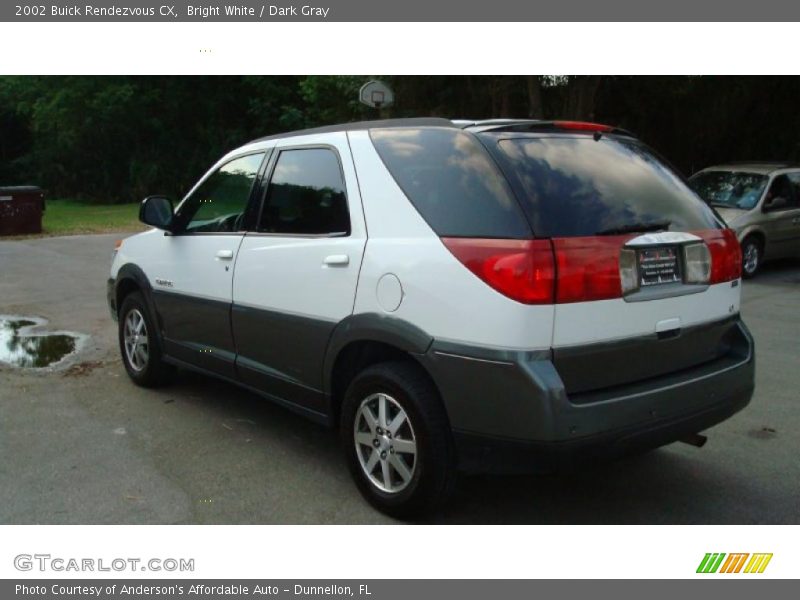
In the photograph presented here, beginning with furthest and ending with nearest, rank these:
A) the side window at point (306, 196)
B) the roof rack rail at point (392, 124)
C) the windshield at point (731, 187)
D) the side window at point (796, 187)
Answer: the side window at point (796, 187)
the windshield at point (731, 187)
the side window at point (306, 196)
the roof rack rail at point (392, 124)

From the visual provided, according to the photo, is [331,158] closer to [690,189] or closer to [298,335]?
[298,335]

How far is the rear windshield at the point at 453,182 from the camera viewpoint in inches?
127

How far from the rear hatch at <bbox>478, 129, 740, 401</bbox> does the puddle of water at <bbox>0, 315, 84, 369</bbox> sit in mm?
4960

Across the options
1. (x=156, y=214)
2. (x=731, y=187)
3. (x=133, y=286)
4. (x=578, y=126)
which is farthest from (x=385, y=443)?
(x=731, y=187)

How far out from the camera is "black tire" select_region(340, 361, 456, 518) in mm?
3342

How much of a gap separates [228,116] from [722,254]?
41.7m

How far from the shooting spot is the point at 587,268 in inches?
124

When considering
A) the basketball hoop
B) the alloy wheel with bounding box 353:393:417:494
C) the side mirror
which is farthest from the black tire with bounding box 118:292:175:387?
the basketball hoop

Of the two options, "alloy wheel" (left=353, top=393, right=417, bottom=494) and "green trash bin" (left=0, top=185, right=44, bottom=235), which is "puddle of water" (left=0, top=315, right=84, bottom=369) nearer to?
"alloy wheel" (left=353, top=393, right=417, bottom=494)

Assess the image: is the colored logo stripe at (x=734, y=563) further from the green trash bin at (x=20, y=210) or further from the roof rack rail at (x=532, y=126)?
Result: the green trash bin at (x=20, y=210)

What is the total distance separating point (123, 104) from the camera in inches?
1544

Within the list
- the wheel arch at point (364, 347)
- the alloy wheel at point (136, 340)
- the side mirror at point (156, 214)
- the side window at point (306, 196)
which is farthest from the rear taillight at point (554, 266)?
the alloy wheel at point (136, 340)

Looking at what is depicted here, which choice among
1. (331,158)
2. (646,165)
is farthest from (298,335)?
(646,165)

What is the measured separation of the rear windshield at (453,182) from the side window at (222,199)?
4.11 ft
